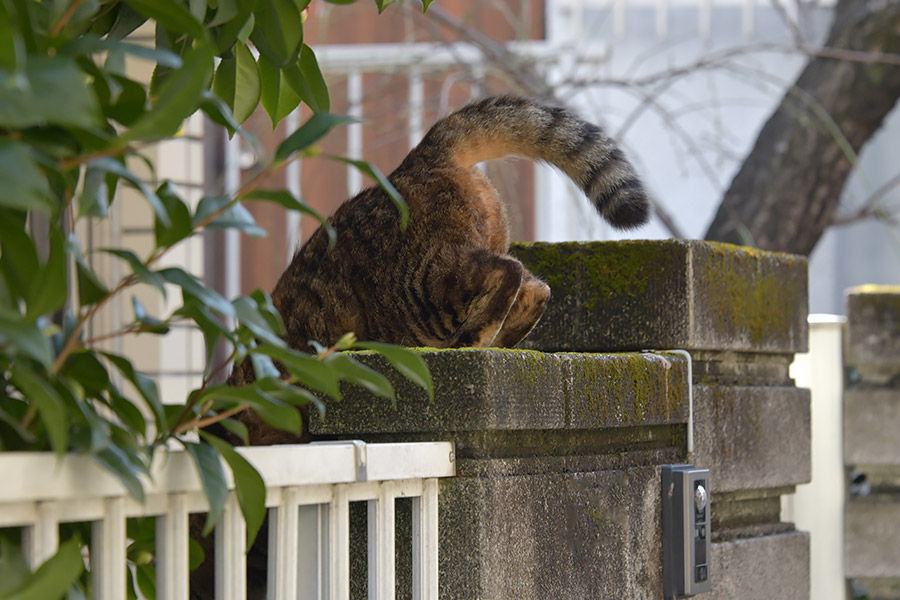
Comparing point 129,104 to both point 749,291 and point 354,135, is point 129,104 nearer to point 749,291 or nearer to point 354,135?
point 749,291

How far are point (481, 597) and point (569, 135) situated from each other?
1230mm

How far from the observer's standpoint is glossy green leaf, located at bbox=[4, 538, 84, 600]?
1123mm

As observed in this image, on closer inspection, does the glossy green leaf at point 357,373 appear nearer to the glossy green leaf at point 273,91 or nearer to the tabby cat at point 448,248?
the glossy green leaf at point 273,91

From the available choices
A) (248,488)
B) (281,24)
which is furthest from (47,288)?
(281,24)

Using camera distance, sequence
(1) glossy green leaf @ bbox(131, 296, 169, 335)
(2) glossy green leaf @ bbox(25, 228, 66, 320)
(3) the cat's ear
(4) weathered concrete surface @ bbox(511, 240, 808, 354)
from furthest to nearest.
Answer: (4) weathered concrete surface @ bbox(511, 240, 808, 354)
(3) the cat's ear
(1) glossy green leaf @ bbox(131, 296, 169, 335)
(2) glossy green leaf @ bbox(25, 228, 66, 320)

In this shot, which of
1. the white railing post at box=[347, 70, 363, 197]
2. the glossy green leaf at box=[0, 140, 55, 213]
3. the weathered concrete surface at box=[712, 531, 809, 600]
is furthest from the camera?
the white railing post at box=[347, 70, 363, 197]

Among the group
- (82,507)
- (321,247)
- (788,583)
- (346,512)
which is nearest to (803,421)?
(788,583)

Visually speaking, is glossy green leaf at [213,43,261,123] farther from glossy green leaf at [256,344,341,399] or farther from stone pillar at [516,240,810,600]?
stone pillar at [516,240,810,600]

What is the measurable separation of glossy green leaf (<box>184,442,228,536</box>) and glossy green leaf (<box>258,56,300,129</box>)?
1.94 ft

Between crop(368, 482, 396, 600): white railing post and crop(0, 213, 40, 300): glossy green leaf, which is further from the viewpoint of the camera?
crop(368, 482, 396, 600): white railing post

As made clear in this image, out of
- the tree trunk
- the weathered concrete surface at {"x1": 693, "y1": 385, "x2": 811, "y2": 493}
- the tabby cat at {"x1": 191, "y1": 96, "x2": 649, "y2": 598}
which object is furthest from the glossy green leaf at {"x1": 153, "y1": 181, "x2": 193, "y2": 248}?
the tree trunk

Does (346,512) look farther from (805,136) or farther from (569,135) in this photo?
(805,136)

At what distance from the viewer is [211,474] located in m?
1.33

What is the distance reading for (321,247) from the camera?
2.74 m
